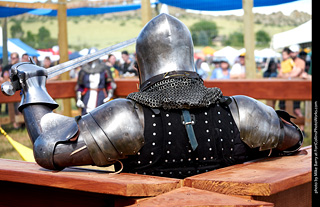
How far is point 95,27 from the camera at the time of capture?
55.9 feet

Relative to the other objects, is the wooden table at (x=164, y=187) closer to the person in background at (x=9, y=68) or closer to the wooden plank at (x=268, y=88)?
the wooden plank at (x=268, y=88)

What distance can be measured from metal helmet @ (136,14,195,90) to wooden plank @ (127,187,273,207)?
0.77m

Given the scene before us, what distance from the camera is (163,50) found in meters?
2.68

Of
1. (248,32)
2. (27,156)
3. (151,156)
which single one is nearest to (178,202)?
(151,156)

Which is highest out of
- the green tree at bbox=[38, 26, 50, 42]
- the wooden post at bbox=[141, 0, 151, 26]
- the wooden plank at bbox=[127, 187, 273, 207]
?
the wooden post at bbox=[141, 0, 151, 26]

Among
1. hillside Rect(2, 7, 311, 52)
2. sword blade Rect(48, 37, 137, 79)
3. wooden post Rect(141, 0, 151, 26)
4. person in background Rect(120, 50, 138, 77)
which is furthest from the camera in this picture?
hillside Rect(2, 7, 311, 52)

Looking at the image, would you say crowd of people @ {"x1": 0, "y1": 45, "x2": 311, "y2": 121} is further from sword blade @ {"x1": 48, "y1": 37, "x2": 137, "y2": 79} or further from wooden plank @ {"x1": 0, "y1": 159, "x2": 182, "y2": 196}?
wooden plank @ {"x1": 0, "y1": 159, "x2": 182, "y2": 196}

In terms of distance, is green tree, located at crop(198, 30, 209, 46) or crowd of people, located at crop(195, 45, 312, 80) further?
green tree, located at crop(198, 30, 209, 46)

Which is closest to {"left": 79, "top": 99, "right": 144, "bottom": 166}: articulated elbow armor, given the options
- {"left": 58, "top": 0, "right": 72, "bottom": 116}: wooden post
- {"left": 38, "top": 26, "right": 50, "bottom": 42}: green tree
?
{"left": 58, "top": 0, "right": 72, "bottom": 116}: wooden post

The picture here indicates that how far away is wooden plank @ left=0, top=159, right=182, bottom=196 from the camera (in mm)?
2057

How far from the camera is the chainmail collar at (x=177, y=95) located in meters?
2.46

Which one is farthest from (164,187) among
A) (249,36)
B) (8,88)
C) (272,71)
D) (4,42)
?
(272,71)

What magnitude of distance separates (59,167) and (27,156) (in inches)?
99.8

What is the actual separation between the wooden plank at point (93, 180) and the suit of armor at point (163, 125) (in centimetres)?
8
